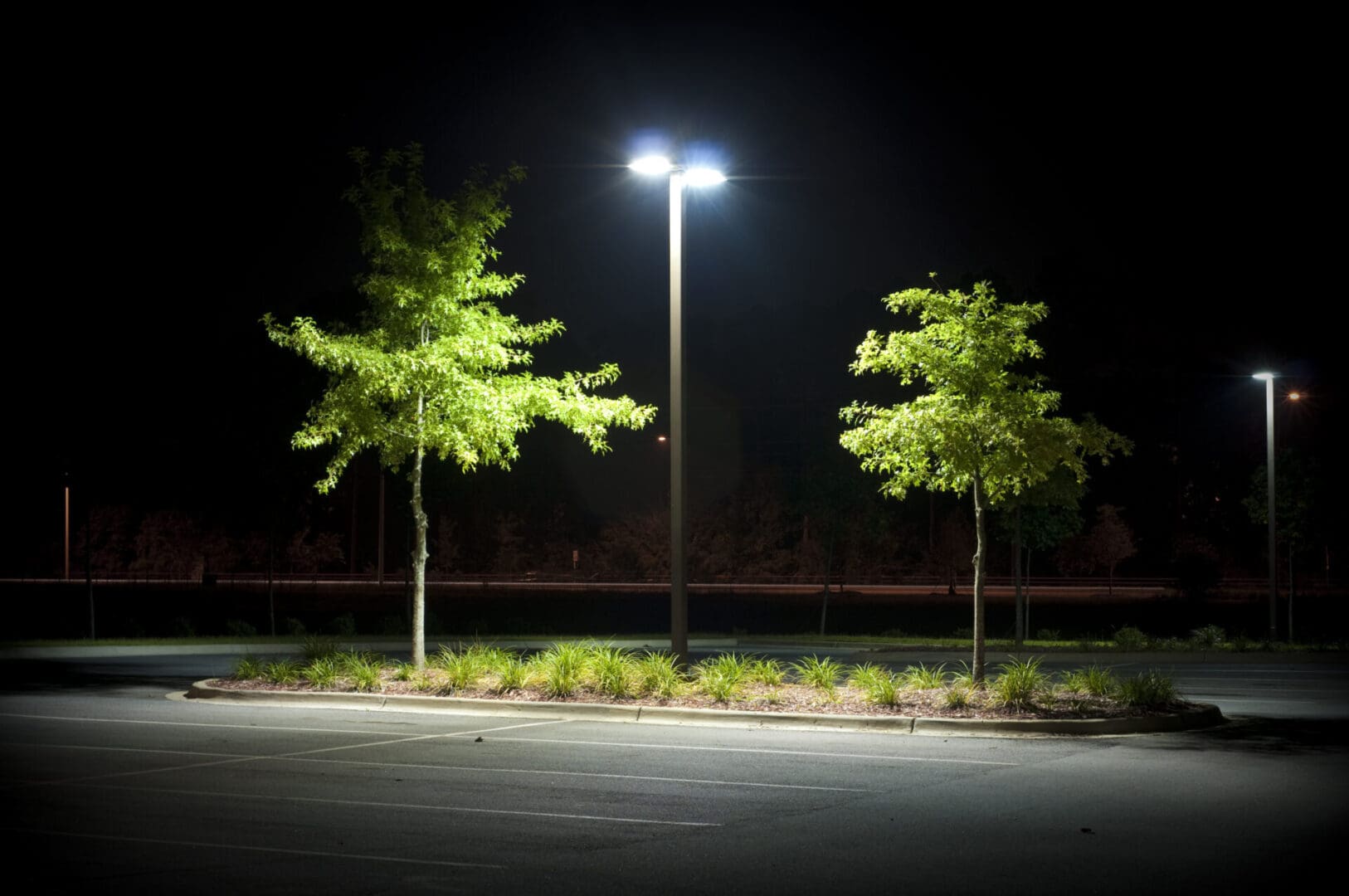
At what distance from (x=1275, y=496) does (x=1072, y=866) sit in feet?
108

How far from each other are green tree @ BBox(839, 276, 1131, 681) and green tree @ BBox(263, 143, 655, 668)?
3.77m

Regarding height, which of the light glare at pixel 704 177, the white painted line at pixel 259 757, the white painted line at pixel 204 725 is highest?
the light glare at pixel 704 177

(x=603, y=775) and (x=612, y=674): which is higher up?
(x=612, y=674)

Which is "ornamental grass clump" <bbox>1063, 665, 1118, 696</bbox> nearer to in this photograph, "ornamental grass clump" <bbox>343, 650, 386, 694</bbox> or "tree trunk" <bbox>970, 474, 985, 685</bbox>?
"tree trunk" <bbox>970, 474, 985, 685</bbox>

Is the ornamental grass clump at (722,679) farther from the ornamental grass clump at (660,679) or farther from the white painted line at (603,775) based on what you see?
the white painted line at (603,775)

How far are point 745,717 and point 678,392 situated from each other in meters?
4.36

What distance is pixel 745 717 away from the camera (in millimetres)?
15086

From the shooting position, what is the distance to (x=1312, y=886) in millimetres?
7574

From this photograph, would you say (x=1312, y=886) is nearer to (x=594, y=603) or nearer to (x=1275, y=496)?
(x=1275, y=496)

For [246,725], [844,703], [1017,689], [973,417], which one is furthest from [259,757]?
[973,417]

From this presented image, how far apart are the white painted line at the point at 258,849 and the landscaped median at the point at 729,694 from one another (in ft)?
23.5

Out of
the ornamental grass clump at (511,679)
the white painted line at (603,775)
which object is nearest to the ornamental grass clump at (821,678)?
the ornamental grass clump at (511,679)

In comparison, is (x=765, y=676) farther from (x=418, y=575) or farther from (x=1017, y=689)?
(x=418, y=575)

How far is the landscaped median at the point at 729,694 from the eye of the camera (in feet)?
48.4
